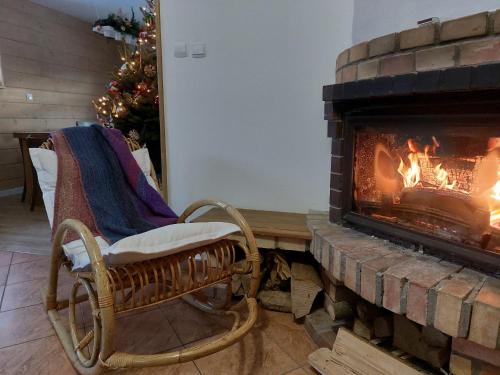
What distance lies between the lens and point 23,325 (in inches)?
61.0

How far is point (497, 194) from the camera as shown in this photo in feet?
3.56

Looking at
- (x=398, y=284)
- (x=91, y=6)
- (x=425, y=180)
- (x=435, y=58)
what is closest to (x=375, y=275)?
(x=398, y=284)

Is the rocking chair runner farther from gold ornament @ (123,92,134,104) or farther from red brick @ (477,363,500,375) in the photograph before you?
gold ornament @ (123,92,134,104)

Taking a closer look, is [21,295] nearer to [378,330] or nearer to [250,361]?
[250,361]

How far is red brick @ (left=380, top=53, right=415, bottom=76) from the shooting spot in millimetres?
1123

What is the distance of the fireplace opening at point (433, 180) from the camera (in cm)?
108

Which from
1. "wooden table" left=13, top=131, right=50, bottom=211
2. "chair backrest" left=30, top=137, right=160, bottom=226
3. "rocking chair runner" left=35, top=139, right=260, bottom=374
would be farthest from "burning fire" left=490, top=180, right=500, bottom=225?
"wooden table" left=13, top=131, right=50, bottom=211

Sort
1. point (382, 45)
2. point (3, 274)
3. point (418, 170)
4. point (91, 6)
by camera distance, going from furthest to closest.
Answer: point (91, 6) → point (3, 274) → point (418, 170) → point (382, 45)

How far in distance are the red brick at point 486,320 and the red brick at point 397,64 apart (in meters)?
0.71

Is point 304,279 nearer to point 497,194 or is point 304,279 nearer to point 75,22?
point 497,194

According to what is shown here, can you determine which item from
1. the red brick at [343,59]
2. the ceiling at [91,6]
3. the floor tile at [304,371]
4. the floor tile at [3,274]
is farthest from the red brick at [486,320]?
the ceiling at [91,6]

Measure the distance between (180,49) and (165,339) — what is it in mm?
1530

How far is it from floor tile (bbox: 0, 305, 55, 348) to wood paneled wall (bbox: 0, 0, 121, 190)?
3211 millimetres

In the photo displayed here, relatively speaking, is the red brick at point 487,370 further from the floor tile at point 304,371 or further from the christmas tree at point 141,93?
the christmas tree at point 141,93
